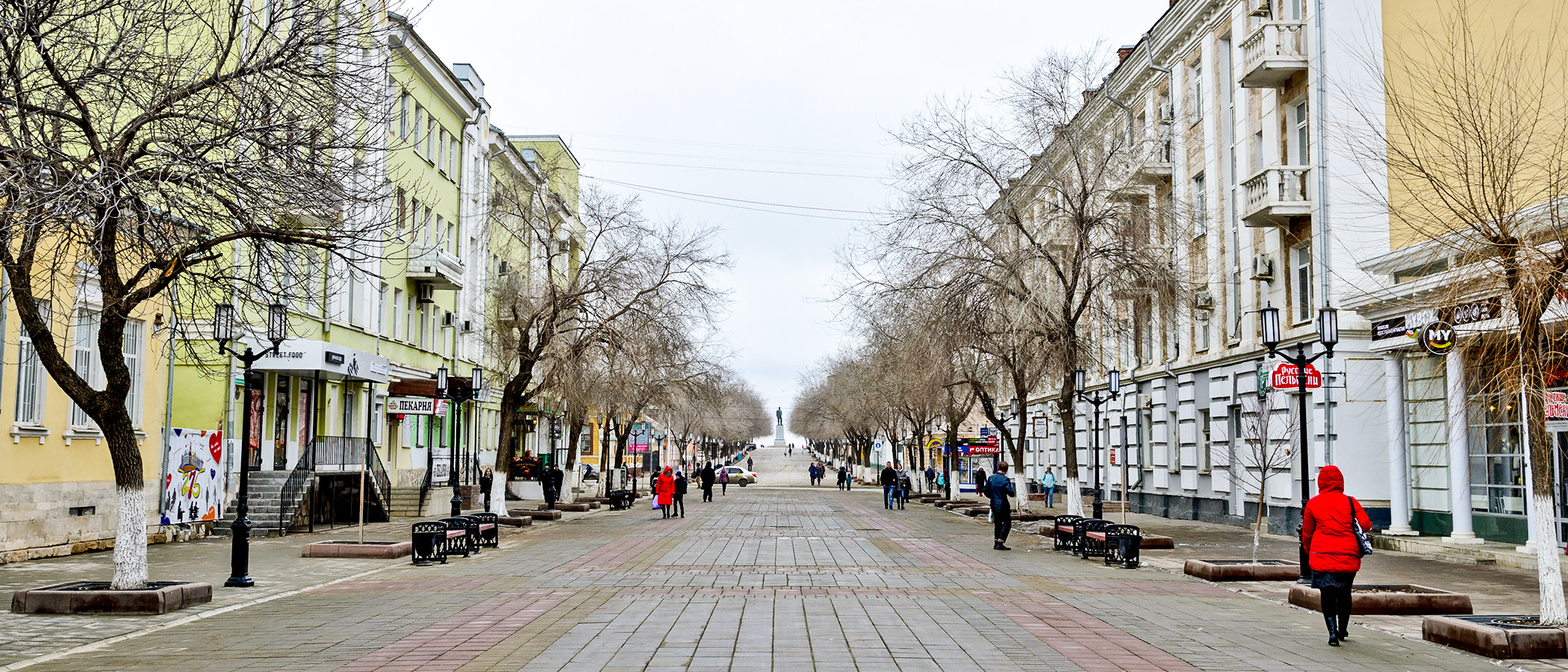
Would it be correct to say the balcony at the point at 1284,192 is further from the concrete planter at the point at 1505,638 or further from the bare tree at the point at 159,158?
the bare tree at the point at 159,158

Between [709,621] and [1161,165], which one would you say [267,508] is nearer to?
[709,621]

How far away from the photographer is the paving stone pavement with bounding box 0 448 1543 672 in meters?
10.2

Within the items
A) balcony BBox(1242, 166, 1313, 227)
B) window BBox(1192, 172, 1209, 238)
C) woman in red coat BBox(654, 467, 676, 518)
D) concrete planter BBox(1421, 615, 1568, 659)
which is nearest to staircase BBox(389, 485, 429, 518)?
woman in red coat BBox(654, 467, 676, 518)

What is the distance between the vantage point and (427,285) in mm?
42562

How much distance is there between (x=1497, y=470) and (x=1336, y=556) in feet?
44.4

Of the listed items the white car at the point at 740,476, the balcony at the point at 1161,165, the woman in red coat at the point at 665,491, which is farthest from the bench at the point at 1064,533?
the white car at the point at 740,476

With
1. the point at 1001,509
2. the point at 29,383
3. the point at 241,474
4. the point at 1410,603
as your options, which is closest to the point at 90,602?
the point at 241,474

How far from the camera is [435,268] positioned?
131ft

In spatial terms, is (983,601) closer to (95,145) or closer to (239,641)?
(239,641)

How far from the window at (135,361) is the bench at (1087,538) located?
17280mm

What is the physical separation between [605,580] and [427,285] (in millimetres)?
27498

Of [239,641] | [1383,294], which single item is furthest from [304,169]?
[1383,294]

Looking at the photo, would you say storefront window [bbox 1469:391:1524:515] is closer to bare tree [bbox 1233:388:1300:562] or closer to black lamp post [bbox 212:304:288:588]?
bare tree [bbox 1233:388:1300:562]

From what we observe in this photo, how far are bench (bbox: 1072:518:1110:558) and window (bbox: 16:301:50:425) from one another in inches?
687
